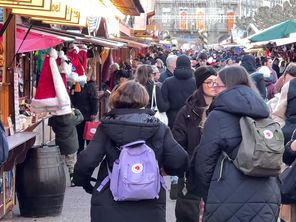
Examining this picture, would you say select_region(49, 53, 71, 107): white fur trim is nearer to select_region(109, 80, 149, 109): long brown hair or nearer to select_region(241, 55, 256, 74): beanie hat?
select_region(109, 80, 149, 109): long brown hair

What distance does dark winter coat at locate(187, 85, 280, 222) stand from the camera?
463cm

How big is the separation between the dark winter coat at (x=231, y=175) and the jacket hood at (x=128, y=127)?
1.23 ft

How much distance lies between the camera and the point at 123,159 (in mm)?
4691

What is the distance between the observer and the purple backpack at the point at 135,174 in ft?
15.3

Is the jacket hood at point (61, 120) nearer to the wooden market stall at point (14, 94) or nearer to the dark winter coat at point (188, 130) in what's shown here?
the wooden market stall at point (14, 94)

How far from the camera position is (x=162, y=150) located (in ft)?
16.1

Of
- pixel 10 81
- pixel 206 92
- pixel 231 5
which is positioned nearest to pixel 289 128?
pixel 206 92

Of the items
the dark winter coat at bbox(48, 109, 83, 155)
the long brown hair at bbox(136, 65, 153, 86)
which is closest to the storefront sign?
the long brown hair at bbox(136, 65, 153, 86)

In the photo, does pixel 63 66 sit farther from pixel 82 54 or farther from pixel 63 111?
pixel 82 54

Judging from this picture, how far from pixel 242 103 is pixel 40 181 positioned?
383 cm

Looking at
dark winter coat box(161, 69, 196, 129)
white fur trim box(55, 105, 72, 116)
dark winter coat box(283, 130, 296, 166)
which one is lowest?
white fur trim box(55, 105, 72, 116)

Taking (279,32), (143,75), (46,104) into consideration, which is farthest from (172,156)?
(279,32)

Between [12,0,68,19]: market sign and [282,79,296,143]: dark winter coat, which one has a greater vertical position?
[12,0,68,19]: market sign

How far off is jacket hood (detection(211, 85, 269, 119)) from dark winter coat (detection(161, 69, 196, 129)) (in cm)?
479
